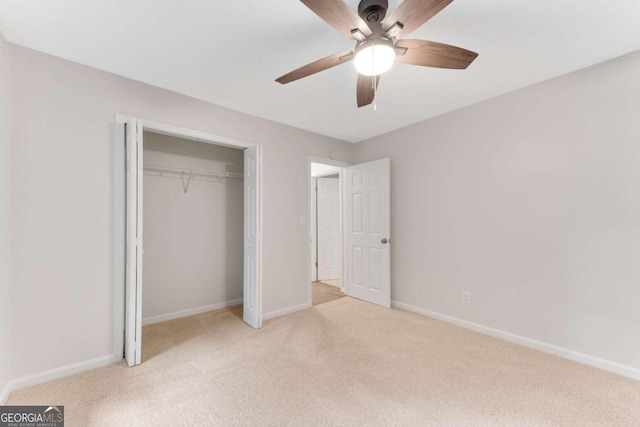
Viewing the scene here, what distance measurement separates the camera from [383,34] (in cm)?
147

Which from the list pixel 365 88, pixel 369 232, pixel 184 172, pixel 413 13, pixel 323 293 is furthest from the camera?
pixel 323 293

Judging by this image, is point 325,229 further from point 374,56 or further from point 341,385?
point 374,56

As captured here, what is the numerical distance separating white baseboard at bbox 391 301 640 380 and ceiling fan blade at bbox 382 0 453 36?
2.90 meters

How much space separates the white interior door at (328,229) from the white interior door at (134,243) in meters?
3.49

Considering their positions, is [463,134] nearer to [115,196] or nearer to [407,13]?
[407,13]

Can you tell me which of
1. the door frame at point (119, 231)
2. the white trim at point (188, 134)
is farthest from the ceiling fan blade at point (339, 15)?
the white trim at point (188, 134)

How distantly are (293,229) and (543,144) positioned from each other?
279 centimetres

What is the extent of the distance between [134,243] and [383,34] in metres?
2.38

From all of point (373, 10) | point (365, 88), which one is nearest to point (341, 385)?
point (365, 88)

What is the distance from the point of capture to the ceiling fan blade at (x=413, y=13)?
1.24 meters

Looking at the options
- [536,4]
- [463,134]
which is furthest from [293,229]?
[536,4]

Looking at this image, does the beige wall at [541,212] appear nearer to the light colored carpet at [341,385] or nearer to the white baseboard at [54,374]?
the light colored carpet at [341,385]

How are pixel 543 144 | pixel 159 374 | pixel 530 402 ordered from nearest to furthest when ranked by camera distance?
pixel 530 402
pixel 159 374
pixel 543 144

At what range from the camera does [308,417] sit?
1689 mm
